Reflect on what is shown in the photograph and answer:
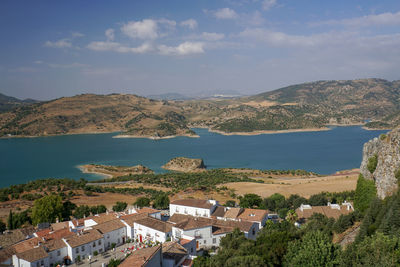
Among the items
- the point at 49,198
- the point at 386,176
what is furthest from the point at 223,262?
the point at 49,198

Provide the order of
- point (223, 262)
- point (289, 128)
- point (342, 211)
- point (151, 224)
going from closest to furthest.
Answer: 1. point (223, 262)
2. point (151, 224)
3. point (342, 211)
4. point (289, 128)

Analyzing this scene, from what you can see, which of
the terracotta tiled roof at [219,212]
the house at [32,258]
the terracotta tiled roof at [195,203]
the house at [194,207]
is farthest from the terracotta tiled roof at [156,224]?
the house at [32,258]

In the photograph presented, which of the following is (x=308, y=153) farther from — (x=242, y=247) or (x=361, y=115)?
(x=361, y=115)

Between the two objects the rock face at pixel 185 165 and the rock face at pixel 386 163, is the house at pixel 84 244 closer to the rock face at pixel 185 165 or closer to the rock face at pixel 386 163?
the rock face at pixel 386 163

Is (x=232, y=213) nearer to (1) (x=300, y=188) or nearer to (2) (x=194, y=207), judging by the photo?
(2) (x=194, y=207)

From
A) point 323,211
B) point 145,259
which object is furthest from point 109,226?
point 323,211

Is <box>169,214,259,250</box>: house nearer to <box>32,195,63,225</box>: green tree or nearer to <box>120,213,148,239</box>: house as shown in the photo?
<box>120,213,148,239</box>: house
